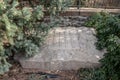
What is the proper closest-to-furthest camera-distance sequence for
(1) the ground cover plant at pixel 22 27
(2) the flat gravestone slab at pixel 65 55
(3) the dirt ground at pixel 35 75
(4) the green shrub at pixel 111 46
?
1. (4) the green shrub at pixel 111 46
2. (1) the ground cover plant at pixel 22 27
3. (3) the dirt ground at pixel 35 75
4. (2) the flat gravestone slab at pixel 65 55

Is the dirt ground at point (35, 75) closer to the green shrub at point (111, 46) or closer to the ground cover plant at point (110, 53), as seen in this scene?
the ground cover plant at point (110, 53)

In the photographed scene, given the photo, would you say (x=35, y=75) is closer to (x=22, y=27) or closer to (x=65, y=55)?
(x=65, y=55)

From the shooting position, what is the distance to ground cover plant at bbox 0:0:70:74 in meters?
4.20

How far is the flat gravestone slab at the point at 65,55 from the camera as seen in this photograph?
4730 millimetres

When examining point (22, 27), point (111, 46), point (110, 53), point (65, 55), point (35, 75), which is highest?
point (22, 27)

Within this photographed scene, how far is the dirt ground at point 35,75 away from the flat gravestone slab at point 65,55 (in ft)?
0.31

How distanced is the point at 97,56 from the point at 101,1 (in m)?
1.58

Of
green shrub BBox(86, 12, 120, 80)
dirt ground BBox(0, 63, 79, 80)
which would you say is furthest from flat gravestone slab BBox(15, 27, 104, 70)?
green shrub BBox(86, 12, 120, 80)

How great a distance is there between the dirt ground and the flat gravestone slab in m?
0.09

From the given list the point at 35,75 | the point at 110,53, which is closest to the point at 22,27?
the point at 35,75

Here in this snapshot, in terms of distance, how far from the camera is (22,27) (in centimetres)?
457

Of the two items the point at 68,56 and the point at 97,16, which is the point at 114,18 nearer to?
the point at 68,56

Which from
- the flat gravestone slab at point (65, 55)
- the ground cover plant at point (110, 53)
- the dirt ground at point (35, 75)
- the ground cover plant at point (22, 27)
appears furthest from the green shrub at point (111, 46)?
the ground cover plant at point (22, 27)

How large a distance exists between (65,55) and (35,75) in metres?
0.69
